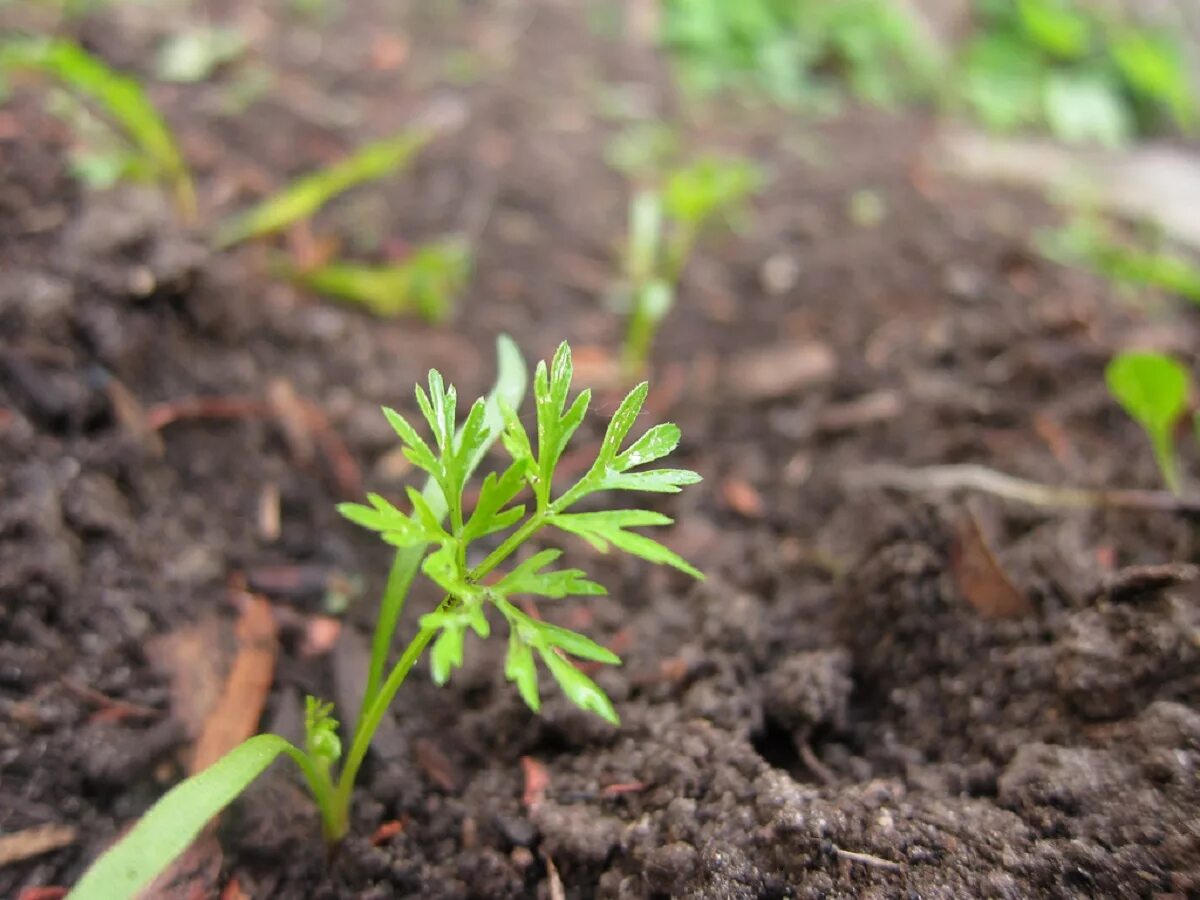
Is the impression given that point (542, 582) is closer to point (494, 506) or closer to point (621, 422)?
point (494, 506)

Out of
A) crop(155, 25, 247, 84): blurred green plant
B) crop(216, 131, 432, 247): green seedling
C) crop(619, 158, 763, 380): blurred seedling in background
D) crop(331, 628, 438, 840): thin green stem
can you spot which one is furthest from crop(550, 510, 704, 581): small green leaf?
crop(155, 25, 247, 84): blurred green plant

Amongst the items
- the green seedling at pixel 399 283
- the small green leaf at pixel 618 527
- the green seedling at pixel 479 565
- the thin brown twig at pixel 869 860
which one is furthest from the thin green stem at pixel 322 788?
the green seedling at pixel 399 283

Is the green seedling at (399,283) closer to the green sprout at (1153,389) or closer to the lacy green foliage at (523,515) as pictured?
the lacy green foliage at (523,515)

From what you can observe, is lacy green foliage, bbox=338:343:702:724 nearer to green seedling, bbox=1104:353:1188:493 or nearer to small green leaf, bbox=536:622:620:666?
small green leaf, bbox=536:622:620:666

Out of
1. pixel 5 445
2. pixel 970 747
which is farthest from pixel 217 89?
pixel 970 747

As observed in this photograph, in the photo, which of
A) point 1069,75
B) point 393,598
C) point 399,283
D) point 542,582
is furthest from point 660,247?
point 1069,75

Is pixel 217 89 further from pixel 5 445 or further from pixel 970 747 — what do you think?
pixel 970 747
